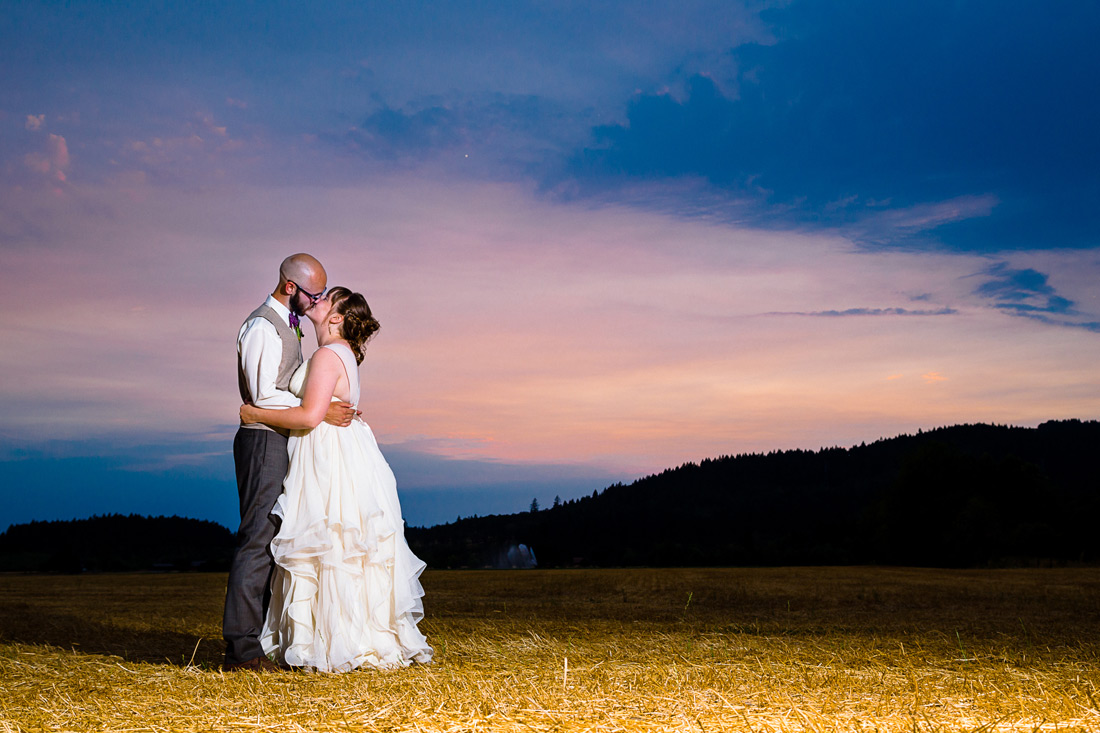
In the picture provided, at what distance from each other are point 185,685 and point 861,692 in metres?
3.55

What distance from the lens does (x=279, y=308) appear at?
5574 mm

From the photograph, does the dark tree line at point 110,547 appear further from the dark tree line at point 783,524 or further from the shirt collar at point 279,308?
the shirt collar at point 279,308

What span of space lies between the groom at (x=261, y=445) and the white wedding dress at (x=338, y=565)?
10 centimetres

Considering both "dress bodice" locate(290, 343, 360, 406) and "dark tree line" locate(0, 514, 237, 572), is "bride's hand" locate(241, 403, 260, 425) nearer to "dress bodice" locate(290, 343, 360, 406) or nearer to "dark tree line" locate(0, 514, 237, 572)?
"dress bodice" locate(290, 343, 360, 406)

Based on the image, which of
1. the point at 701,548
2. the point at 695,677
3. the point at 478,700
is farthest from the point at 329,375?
the point at 701,548

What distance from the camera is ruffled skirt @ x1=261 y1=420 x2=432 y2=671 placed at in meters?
5.34

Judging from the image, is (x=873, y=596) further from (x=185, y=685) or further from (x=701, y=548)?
(x=701, y=548)

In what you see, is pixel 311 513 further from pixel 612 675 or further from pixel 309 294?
pixel 612 675

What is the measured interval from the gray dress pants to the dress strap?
556 mm

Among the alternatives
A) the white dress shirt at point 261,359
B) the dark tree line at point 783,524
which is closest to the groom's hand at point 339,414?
the white dress shirt at point 261,359

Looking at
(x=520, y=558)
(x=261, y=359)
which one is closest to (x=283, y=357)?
(x=261, y=359)

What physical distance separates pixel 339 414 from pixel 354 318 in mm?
647

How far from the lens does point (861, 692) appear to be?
4.29 m

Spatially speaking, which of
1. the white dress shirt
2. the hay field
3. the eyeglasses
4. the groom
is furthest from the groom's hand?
the hay field
